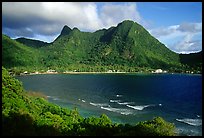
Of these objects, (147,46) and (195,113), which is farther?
(147,46)

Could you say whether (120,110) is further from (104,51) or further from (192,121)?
(104,51)

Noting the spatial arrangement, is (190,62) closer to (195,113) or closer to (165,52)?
(165,52)

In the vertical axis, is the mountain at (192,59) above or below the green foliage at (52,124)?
above

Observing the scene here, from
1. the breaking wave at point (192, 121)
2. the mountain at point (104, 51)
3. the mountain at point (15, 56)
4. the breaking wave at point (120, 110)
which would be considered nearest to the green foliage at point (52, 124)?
the breaking wave at point (120, 110)

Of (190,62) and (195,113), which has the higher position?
(190,62)

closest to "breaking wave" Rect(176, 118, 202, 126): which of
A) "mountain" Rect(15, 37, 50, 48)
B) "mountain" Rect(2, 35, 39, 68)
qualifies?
"mountain" Rect(2, 35, 39, 68)

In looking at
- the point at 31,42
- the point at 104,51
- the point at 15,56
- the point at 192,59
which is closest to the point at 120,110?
the point at 15,56

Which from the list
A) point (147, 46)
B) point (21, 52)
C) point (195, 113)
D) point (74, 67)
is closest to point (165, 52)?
point (147, 46)

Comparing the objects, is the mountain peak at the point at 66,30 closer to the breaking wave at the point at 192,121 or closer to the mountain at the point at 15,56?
the mountain at the point at 15,56
